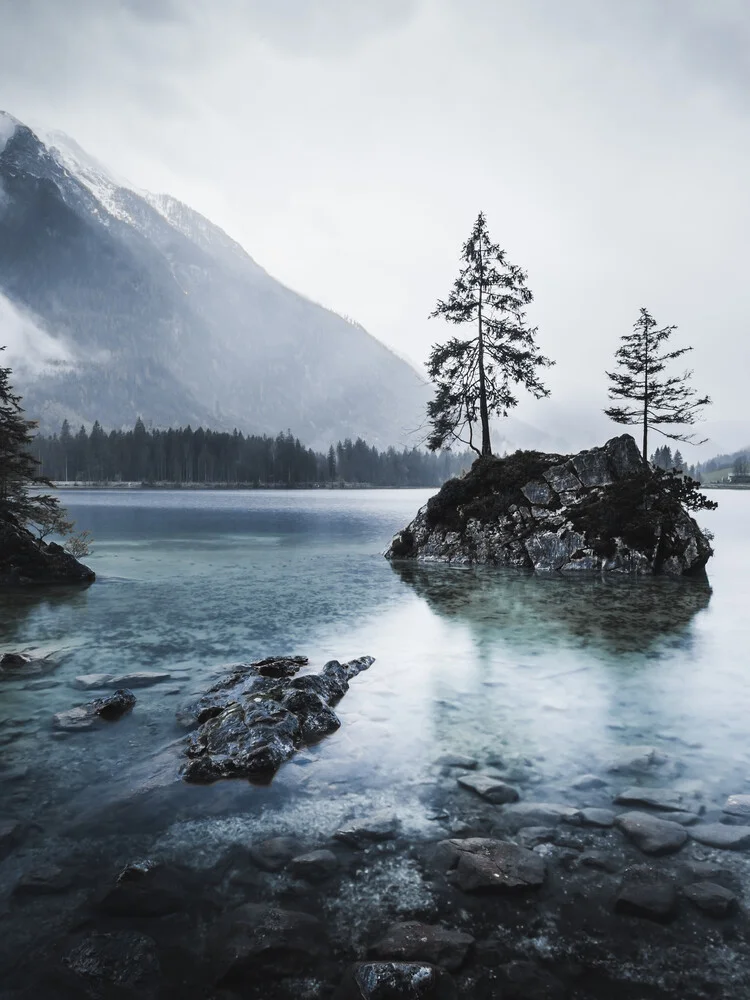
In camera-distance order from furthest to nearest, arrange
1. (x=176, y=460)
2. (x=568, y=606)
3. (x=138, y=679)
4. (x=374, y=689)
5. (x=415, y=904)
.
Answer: (x=176, y=460) < (x=568, y=606) < (x=138, y=679) < (x=374, y=689) < (x=415, y=904)

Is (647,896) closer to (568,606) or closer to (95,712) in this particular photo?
(95,712)

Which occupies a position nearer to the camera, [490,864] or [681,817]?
[490,864]

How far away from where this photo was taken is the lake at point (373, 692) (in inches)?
228

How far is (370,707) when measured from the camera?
29.0 ft

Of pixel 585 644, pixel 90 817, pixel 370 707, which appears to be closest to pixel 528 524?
Result: pixel 585 644

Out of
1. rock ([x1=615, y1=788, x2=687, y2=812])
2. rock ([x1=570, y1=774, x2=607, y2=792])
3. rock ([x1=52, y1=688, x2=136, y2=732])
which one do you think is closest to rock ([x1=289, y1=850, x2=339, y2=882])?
rock ([x1=570, y1=774, x2=607, y2=792])

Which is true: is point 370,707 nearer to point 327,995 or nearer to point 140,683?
point 140,683

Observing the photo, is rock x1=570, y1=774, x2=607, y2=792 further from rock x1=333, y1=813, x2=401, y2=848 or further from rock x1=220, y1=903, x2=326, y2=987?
rock x1=220, y1=903, x2=326, y2=987

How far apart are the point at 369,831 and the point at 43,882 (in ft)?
9.13

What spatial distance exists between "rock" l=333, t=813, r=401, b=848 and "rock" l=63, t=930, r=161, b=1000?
185 cm

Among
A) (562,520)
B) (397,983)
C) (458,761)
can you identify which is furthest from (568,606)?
(397,983)

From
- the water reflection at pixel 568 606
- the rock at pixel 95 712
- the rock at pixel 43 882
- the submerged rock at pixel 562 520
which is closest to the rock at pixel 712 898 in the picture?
the rock at pixel 43 882

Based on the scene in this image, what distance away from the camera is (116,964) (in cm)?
379

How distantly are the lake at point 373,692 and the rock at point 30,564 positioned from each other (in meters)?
1.48
